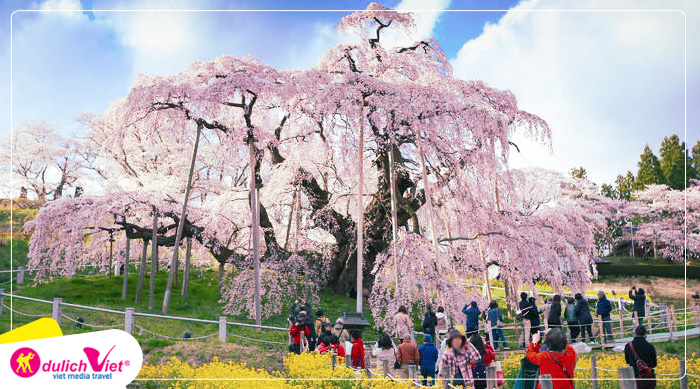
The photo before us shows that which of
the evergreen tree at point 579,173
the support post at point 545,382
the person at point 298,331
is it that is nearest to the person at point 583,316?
the evergreen tree at point 579,173

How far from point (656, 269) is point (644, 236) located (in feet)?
2.42

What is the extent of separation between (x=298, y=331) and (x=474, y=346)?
157 inches

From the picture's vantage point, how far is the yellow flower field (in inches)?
309

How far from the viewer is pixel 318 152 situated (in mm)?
17766

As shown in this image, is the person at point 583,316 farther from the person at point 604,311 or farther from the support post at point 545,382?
the support post at point 545,382

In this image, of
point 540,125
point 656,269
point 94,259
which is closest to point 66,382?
point 656,269

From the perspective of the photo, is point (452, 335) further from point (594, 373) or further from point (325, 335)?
point (325, 335)

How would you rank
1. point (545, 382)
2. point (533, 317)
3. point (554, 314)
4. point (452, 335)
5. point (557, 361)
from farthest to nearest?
point (533, 317) → point (554, 314) → point (452, 335) → point (557, 361) → point (545, 382)

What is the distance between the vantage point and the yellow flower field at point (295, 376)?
25.8 ft

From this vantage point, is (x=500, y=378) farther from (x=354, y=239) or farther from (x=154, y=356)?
(x=354, y=239)

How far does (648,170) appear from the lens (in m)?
9.94

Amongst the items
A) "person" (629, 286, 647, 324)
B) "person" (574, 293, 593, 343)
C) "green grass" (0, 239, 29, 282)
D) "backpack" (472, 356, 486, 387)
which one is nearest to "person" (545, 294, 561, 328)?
"person" (574, 293, 593, 343)

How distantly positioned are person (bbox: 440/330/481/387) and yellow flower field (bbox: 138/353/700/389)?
1.51 meters

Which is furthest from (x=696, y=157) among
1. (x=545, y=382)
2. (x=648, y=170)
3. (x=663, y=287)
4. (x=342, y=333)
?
(x=342, y=333)
